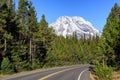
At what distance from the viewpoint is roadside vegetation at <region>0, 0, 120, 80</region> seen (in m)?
39.1

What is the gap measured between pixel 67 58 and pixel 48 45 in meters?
32.5

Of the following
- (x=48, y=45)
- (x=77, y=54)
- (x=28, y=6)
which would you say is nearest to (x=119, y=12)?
(x=28, y=6)

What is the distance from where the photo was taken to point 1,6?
1688 inches

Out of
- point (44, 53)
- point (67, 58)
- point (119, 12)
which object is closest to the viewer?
point (119, 12)

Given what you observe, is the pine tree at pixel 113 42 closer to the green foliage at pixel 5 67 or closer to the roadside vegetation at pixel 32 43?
the roadside vegetation at pixel 32 43

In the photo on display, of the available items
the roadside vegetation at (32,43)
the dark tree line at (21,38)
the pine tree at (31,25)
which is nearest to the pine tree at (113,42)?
the roadside vegetation at (32,43)

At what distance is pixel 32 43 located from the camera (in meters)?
66.6

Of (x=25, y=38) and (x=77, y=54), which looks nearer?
(x=25, y=38)

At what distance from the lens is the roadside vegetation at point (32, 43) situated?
3909 centimetres

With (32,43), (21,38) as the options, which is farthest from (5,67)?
(32,43)

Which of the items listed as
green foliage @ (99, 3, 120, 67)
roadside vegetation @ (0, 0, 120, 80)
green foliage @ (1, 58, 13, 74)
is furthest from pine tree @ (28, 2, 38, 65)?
green foliage @ (99, 3, 120, 67)

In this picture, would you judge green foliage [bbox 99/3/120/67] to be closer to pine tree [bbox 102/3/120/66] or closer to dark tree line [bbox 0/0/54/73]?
pine tree [bbox 102/3/120/66]

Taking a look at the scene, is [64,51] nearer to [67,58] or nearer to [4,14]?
[67,58]

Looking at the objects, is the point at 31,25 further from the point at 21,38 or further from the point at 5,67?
the point at 5,67
